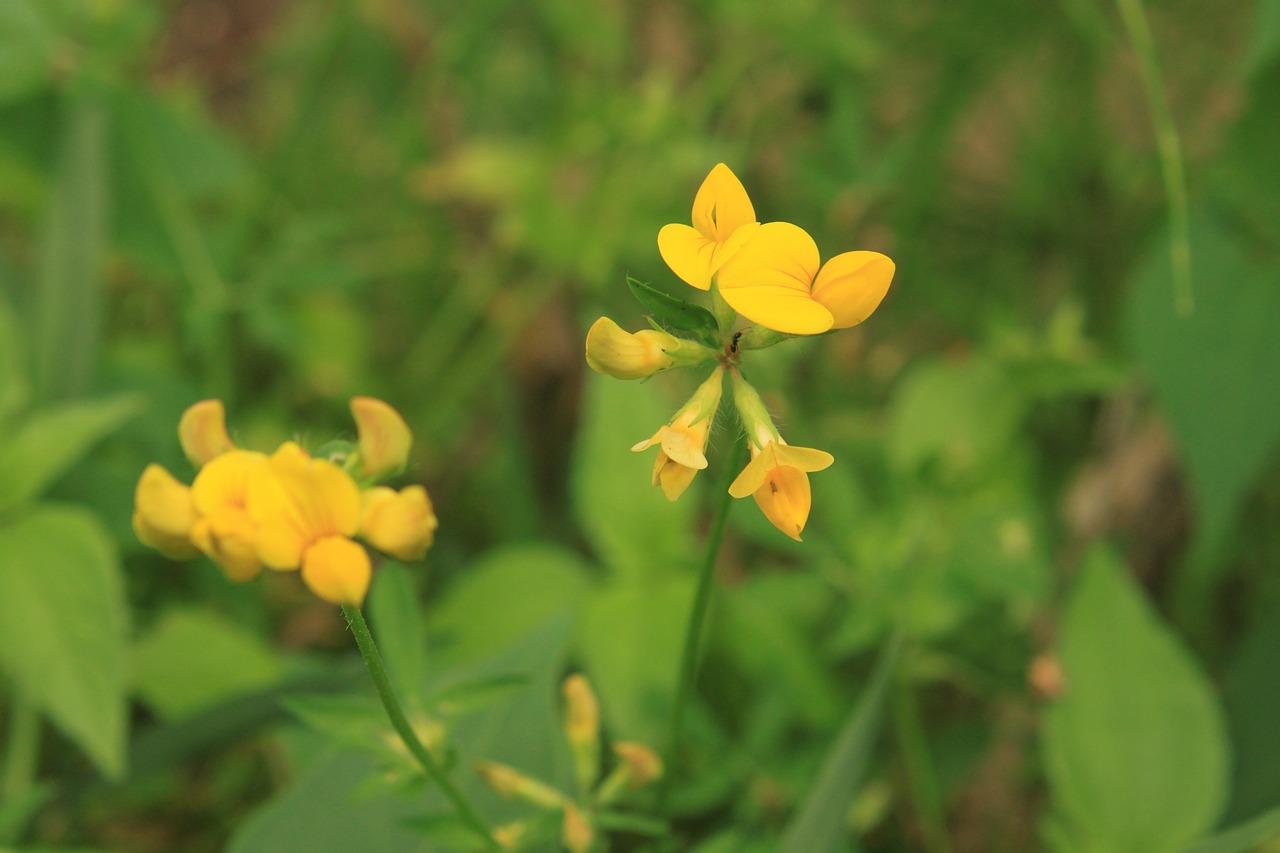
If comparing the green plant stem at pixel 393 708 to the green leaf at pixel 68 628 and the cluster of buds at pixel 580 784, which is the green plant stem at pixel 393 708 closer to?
the cluster of buds at pixel 580 784

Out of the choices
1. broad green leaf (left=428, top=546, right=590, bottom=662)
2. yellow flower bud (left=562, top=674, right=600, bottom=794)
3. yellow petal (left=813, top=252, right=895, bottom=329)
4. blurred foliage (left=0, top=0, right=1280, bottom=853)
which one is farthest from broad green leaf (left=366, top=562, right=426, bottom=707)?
broad green leaf (left=428, top=546, right=590, bottom=662)

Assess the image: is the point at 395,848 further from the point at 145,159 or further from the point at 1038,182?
the point at 1038,182

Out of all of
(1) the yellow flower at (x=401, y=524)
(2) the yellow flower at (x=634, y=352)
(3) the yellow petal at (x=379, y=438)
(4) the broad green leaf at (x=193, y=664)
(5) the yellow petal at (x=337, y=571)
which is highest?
(2) the yellow flower at (x=634, y=352)

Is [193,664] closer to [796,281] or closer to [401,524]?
[401,524]

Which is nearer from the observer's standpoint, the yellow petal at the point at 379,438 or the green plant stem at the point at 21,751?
the yellow petal at the point at 379,438

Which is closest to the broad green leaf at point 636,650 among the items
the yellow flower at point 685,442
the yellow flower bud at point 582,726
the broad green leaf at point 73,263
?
the yellow flower bud at point 582,726

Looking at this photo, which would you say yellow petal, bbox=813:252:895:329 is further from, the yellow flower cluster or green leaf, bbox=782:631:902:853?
green leaf, bbox=782:631:902:853

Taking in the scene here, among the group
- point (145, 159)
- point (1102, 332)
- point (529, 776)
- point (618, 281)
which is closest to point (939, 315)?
point (1102, 332)
